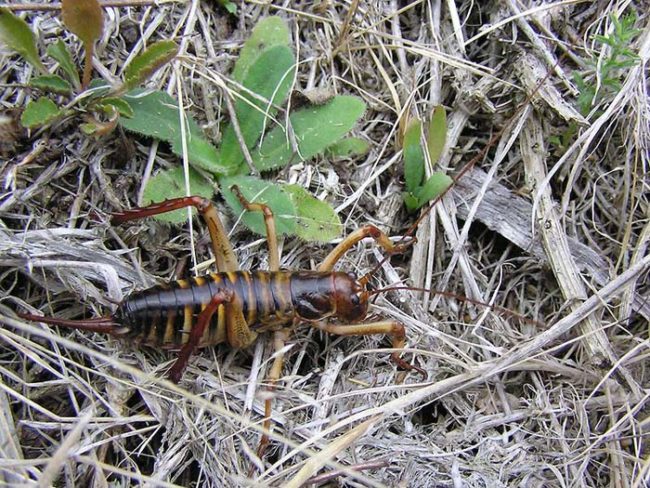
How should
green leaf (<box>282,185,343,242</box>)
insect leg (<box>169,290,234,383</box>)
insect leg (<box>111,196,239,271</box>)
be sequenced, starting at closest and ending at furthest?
insect leg (<box>169,290,234,383</box>), insect leg (<box>111,196,239,271</box>), green leaf (<box>282,185,343,242</box>)

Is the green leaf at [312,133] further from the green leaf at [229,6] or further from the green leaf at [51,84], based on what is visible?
the green leaf at [51,84]

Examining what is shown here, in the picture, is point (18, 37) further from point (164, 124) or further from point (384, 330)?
point (384, 330)

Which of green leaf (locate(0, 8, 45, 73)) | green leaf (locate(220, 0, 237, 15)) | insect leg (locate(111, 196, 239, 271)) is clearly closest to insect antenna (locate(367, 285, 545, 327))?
insect leg (locate(111, 196, 239, 271))

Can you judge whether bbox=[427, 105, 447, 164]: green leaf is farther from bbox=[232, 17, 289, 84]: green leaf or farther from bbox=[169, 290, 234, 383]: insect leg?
bbox=[169, 290, 234, 383]: insect leg

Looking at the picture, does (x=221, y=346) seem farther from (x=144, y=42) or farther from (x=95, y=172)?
(x=144, y=42)

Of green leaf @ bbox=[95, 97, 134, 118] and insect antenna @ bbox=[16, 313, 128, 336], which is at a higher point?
green leaf @ bbox=[95, 97, 134, 118]

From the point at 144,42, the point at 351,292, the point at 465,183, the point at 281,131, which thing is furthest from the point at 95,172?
the point at 465,183

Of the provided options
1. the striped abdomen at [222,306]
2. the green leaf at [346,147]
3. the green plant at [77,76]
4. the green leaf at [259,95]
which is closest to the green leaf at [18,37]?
the green plant at [77,76]

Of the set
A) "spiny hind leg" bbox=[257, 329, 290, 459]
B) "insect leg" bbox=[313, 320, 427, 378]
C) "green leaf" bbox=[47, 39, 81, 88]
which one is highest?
"green leaf" bbox=[47, 39, 81, 88]
